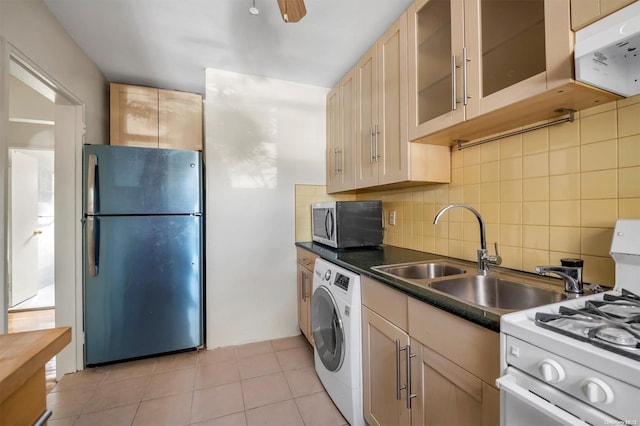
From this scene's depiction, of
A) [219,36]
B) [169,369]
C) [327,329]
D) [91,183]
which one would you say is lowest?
[169,369]

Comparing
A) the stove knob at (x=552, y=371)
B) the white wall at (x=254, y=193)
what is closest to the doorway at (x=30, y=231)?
the white wall at (x=254, y=193)

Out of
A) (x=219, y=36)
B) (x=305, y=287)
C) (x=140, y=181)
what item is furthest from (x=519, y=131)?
(x=140, y=181)

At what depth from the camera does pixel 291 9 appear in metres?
1.14

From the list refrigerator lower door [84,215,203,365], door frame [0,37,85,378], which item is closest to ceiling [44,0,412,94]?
door frame [0,37,85,378]

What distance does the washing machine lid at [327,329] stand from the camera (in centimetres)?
157

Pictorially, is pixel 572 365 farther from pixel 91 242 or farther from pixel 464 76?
pixel 91 242

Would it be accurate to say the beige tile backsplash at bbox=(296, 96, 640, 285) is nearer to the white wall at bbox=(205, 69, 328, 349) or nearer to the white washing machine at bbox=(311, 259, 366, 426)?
the white washing machine at bbox=(311, 259, 366, 426)

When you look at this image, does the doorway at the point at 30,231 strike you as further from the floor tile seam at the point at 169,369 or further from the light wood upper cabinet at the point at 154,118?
the floor tile seam at the point at 169,369

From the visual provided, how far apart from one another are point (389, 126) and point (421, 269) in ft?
2.97

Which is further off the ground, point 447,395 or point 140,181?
point 140,181

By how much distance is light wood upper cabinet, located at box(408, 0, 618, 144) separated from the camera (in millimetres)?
934

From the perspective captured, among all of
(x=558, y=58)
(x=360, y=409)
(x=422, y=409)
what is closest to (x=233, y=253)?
(x=360, y=409)

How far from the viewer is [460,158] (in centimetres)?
165

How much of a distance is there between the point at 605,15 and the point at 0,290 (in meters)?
2.59
